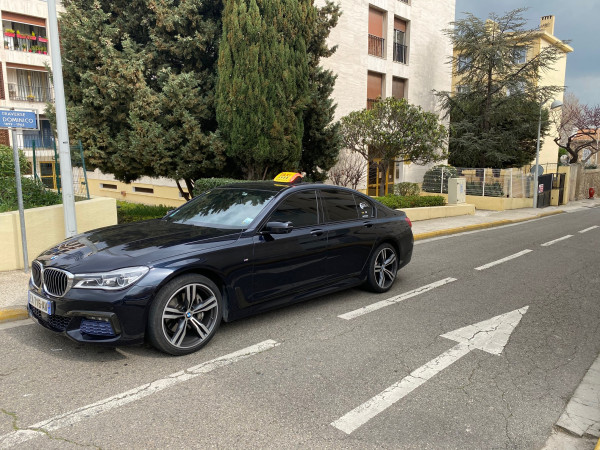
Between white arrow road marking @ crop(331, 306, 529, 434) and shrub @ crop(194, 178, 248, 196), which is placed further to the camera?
shrub @ crop(194, 178, 248, 196)

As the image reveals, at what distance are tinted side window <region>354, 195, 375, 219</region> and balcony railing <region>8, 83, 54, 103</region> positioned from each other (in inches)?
1048

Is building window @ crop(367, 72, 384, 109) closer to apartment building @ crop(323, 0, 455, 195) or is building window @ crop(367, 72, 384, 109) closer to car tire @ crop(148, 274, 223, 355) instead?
apartment building @ crop(323, 0, 455, 195)

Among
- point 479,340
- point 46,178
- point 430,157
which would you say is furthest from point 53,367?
point 430,157

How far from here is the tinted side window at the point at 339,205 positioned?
18.3ft

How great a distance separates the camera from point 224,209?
5.12 metres

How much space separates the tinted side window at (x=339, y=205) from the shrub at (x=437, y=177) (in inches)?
682

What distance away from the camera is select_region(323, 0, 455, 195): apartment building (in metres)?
18.8

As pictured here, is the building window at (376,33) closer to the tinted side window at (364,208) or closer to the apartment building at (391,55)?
the apartment building at (391,55)

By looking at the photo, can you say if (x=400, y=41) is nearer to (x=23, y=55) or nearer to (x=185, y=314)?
→ (x=23, y=55)

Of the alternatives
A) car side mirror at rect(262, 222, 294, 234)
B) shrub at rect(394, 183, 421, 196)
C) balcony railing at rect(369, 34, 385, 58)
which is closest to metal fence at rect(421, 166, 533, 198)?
shrub at rect(394, 183, 421, 196)

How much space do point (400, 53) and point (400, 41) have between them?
2.01ft

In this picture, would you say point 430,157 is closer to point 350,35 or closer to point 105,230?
point 350,35

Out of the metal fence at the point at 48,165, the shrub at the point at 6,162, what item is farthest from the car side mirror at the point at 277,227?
the shrub at the point at 6,162

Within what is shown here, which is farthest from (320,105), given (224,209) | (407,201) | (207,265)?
(207,265)
